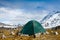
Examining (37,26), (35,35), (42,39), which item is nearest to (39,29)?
(37,26)

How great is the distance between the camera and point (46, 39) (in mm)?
36781

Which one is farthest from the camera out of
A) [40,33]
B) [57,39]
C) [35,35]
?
[40,33]

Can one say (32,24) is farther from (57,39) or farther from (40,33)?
(57,39)

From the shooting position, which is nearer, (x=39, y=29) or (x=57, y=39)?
Result: (x=57, y=39)

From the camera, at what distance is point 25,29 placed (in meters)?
48.6

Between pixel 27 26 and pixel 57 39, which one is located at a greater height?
pixel 27 26

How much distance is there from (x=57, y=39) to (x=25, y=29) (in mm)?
14028

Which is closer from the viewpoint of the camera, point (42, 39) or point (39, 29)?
point (42, 39)

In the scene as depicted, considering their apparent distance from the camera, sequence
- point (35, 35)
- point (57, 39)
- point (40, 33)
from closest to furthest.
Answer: point (57, 39)
point (35, 35)
point (40, 33)

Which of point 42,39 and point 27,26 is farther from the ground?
point 27,26

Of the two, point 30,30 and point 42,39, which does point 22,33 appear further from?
point 42,39

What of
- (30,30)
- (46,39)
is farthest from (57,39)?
(30,30)

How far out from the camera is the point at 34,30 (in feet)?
152

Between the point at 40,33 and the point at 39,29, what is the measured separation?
1.59 meters
